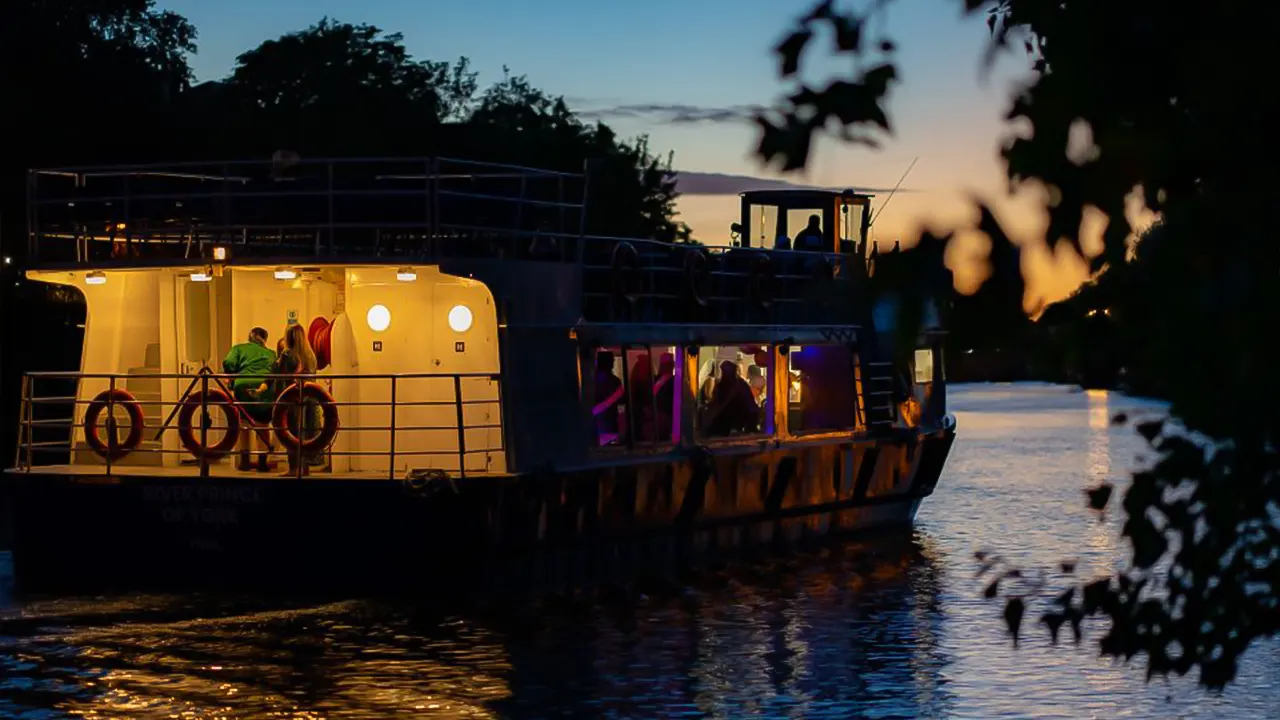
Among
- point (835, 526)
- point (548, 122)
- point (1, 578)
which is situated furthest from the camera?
point (548, 122)

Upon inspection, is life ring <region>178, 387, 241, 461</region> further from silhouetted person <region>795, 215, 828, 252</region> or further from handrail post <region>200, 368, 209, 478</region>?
silhouetted person <region>795, 215, 828, 252</region>

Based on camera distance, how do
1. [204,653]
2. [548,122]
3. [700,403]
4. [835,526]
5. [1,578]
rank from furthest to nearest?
[548,122]
[835,526]
[700,403]
[1,578]
[204,653]

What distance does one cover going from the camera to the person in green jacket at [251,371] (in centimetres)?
2003

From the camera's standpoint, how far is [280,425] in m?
19.5

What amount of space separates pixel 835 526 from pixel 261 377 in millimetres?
10345

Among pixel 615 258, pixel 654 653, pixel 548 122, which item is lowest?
pixel 654 653

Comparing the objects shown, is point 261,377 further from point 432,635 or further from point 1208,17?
point 1208,17

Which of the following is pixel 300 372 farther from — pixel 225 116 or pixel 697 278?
pixel 225 116

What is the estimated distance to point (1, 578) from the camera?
21312mm

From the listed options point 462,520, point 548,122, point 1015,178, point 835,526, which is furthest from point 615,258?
point 548,122

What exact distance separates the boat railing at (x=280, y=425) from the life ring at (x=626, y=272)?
2589 mm

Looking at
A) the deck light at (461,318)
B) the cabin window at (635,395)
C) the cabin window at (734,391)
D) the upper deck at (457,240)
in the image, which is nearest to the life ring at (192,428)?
the upper deck at (457,240)

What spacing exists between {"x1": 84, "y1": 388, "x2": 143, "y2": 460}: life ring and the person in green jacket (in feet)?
2.99

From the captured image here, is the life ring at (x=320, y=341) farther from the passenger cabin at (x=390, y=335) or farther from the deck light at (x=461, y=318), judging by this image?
the deck light at (x=461, y=318)
